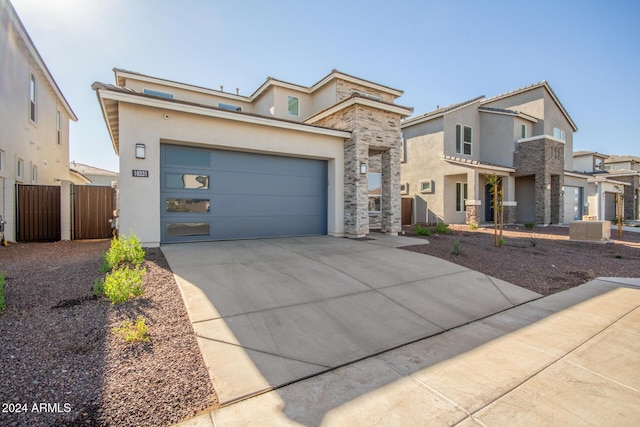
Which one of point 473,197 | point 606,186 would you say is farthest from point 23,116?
point 606,186

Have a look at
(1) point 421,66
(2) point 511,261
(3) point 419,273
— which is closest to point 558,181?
(1) point 421,66

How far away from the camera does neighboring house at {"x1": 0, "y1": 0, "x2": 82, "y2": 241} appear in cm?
931

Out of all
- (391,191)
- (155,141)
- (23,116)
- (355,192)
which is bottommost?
(355,192)

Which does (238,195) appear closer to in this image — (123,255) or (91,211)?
(123,255)

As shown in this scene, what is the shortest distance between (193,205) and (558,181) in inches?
884

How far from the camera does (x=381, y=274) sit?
19.2ft

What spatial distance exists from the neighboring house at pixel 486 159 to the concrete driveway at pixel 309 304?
1202 centimetres

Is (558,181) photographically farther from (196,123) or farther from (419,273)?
(196,123)

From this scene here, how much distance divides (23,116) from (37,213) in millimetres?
3813

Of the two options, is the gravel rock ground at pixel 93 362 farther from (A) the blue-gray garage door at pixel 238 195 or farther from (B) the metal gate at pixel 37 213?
(B) the metal gate at pixel 37 213

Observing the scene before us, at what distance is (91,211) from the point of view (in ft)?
33.2

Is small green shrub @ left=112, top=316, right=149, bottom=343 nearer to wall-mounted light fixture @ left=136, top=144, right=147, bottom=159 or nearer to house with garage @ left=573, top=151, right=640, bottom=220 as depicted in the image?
wall-mounted light fixture @ left=136, top=144, right=147, bottom=159

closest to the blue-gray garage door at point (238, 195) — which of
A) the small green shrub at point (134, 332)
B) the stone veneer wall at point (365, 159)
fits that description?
the stone veneer wall at point (365, 159)

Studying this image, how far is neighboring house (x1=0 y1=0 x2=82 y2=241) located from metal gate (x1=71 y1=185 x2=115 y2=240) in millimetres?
1610
